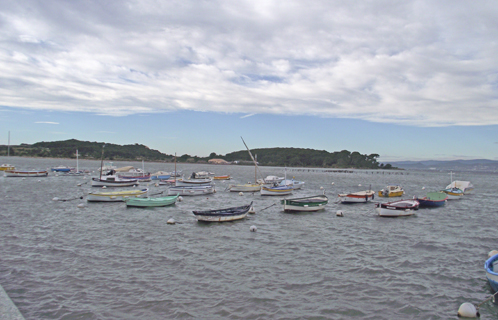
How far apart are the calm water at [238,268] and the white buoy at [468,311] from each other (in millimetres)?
357

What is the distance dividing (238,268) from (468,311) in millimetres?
8833

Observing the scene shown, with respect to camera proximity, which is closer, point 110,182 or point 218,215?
point 218,215

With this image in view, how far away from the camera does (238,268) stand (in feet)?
50.1

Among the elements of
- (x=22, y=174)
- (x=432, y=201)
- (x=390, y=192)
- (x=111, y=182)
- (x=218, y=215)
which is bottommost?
(x=432, y=201)

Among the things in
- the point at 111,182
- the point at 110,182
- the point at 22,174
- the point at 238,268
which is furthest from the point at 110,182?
the point at 238,268

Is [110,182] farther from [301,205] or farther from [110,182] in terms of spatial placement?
[301,205]

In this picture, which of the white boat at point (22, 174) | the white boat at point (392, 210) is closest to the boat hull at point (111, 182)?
the white boat at point (22, 174)

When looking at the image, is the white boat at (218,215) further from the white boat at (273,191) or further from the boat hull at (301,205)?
the white boat at (273,191)

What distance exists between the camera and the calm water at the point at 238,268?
11391mm

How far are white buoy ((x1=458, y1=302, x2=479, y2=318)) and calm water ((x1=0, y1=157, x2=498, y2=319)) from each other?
36 cm

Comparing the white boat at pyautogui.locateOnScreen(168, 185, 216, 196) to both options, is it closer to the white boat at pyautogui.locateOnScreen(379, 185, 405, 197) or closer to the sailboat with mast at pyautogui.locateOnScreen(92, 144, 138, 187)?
the sailboat with mast at pyautogui.locateOnScreen(92, 144, 138, 187)

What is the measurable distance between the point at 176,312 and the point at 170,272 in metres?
3.72

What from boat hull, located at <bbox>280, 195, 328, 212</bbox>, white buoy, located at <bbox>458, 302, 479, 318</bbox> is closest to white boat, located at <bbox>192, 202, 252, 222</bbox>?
boat hull, located at <bbox>280, 195, 328, 212</bbox>

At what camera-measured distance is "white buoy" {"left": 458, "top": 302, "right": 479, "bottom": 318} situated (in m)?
11.0
